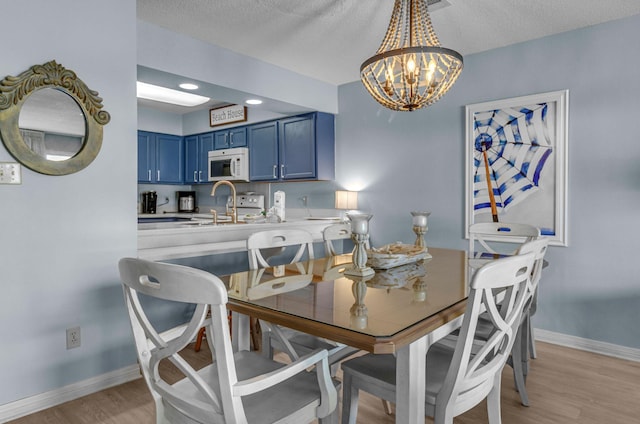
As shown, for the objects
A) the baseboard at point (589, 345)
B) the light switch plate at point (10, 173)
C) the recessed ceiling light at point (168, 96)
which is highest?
the recessed ceiling light at point (168, 96)

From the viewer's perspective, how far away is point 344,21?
9.37 ft

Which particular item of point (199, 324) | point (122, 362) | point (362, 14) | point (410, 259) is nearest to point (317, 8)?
point (362, 14)

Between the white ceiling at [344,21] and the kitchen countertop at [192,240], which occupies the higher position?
the white ceiling at [344,21]

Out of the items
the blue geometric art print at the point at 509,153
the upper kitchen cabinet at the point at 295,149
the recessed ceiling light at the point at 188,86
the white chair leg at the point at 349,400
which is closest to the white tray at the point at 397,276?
the white chair leg at the point at 349,400

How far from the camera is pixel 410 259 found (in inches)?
82.4

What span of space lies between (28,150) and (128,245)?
2.36ft

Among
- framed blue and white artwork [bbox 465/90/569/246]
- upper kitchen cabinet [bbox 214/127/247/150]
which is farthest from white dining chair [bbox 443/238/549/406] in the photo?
upper kitchen cabinet [bbox 214/127/247/150]

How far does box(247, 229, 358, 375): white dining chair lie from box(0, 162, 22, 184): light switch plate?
1.18 m

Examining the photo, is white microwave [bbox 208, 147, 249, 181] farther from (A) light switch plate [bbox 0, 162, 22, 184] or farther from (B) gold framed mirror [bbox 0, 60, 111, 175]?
(A) light switch plate [bbox 0, 162, 22, 184]

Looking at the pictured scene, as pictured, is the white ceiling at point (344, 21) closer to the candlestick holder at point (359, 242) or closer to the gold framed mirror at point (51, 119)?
the gold framed mirror at point (51, 119)

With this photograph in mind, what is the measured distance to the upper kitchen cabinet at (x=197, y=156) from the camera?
5832mm

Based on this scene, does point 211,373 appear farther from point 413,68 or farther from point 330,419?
point 413,68

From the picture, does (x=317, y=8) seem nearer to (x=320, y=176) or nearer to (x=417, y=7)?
(x=417, y=7)

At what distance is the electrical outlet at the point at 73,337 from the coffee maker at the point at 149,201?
13.1 feet
